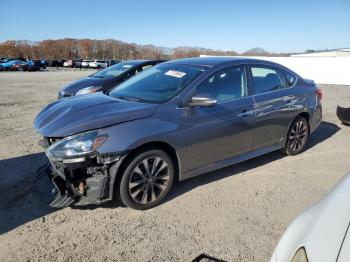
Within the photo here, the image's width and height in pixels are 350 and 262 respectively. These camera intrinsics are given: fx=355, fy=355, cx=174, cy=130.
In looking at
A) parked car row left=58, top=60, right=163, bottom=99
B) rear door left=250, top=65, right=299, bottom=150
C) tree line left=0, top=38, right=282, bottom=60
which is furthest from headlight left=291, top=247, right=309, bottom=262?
tree line left=0, top=38, right=282, bottom=60

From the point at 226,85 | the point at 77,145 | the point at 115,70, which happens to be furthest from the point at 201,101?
the point at 115,70

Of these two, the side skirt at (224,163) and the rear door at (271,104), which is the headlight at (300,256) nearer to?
the side skirt at (224,163)

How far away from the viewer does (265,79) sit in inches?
218

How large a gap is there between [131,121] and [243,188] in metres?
1.84

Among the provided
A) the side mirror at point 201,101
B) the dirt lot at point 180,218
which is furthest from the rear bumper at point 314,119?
the side mirror at point 201,101

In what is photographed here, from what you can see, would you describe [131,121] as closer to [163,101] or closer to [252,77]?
[163,101]

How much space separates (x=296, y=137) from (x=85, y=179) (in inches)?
152

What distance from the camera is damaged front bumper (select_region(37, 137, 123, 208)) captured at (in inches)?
146

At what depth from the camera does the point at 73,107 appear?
4.20 metres

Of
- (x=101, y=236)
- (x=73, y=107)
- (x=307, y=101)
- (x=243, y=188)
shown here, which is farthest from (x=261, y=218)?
(x=307, y=101)

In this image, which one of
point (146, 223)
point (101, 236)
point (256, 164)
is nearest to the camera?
point (101, 236)

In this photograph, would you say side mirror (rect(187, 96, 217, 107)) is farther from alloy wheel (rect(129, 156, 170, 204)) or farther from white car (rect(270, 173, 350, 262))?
white car (rect(270, 173, 350, 262))

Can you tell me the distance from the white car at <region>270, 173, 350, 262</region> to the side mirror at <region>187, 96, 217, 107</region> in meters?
2.23

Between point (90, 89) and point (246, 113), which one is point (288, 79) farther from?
point (90, 89)
